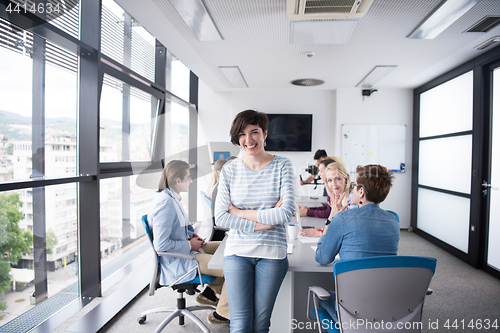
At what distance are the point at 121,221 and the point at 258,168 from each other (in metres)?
2.62

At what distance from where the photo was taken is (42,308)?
2299mm

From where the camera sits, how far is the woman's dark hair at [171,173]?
7.68 feet

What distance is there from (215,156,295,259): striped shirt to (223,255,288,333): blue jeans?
5 cm

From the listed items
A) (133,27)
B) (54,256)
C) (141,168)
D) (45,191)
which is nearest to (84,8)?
(133,27)

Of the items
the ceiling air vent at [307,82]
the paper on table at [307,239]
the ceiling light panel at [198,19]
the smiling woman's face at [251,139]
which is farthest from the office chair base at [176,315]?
the ceiling air vent at [307,82]

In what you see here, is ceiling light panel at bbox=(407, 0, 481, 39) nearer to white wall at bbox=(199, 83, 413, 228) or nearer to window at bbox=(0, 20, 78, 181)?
white wall at bbox=(199, 83, 413, 228)

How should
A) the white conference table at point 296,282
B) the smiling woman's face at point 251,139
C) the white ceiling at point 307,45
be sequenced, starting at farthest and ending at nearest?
the white ceiling at point 307,45 < the white conference table at point 296,282 < the smiling woman's face at point 251,139

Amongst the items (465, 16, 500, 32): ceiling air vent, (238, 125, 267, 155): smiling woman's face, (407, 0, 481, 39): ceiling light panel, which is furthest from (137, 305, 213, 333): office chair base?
(465, 16, 500, 32): ceiling air vent

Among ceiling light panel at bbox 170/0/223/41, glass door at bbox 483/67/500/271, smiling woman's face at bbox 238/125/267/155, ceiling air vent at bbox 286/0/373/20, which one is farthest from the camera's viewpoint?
glass door at bbox 483/67/500/271

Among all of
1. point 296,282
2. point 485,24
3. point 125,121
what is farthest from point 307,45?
point 296,282

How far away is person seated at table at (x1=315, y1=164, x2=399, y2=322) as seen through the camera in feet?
A: 5.04

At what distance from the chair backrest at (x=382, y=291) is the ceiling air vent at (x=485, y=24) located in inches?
104

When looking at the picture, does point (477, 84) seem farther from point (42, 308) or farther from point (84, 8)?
point (42, 308)

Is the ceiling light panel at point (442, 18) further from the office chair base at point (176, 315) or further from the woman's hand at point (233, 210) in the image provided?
the office chair base at point (176, 315)
